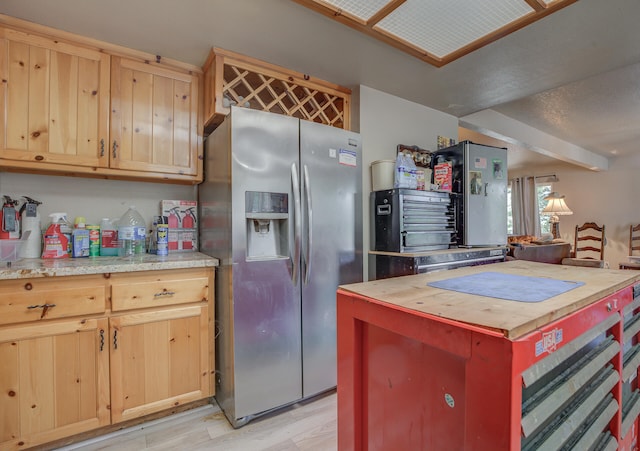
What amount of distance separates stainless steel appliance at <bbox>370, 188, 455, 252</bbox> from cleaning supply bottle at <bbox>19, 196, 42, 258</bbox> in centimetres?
220

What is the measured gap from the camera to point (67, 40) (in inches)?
69.2

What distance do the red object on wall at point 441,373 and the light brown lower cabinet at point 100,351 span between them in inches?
45.1

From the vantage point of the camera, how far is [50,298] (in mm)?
1458

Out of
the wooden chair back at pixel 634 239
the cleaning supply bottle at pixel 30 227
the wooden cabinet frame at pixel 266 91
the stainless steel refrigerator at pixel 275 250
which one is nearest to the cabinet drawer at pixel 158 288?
the stainless steel refrigerator at pixel 275 250

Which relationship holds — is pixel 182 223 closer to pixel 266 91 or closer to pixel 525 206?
pixel 266 91

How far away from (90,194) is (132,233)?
44 centimetres

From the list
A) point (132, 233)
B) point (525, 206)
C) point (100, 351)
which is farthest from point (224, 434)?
point (525, 206)

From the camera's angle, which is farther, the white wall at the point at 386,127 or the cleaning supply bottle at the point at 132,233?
the white wall at the point at 386,127

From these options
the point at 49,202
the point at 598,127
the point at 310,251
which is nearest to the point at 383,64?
the point at 310,251

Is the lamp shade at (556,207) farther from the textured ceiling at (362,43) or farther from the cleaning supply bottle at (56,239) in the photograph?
the cleaning supply bottle at (56,239)

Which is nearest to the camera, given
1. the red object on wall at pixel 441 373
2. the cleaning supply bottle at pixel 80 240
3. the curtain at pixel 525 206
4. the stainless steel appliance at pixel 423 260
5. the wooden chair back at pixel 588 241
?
the red object on wall at pixel 441 373

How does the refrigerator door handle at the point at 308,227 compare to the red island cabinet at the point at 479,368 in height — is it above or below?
above

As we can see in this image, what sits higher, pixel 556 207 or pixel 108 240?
pixel 556 207

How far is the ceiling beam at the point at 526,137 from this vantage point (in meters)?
3.53
